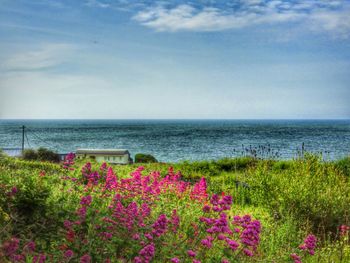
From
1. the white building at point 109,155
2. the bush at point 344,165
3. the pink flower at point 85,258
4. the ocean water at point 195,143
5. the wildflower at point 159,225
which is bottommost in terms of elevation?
the ocean water at point 195,143

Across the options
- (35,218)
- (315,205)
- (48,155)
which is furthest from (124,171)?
(35,218)

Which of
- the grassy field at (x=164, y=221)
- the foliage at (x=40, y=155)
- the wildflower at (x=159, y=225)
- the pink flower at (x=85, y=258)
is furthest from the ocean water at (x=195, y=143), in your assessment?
the pink flower at (x=85, y=258)

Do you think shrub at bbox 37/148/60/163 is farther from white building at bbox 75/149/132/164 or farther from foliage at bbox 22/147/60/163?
white building at bbox 75/149/132/164

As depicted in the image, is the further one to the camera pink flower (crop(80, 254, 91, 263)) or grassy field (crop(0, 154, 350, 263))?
grassy field (crop(0, 154, 350, 263))

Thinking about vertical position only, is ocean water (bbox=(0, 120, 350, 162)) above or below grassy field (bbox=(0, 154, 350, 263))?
below

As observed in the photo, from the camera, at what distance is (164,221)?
3516 mm

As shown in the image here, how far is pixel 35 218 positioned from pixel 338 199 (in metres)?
5.37

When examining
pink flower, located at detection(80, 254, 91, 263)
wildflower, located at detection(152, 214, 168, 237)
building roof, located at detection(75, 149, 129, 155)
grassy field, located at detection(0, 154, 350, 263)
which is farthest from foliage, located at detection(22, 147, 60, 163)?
pink flower, located at detection(80, 254, 91, 263)

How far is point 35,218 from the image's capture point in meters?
5.30

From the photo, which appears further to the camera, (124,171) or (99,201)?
(124,171)

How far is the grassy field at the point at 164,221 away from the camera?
381 centimetres

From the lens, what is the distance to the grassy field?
381 cm

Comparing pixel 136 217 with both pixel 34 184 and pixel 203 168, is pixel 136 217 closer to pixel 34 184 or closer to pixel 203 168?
pixel 34 184

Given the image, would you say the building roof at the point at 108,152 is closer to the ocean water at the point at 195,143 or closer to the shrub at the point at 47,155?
the shrub at the point at 47,155
